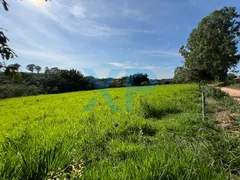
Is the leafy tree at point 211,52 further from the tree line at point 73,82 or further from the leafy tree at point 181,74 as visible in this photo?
the tree line at point 73,82

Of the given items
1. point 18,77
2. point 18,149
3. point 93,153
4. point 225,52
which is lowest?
point 93,153

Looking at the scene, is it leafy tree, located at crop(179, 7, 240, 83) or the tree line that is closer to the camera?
leafy tree, located at crop(179, 7, 240, 83)

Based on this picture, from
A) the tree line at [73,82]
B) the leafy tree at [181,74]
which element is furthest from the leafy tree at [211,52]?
the tree line at [73,82]

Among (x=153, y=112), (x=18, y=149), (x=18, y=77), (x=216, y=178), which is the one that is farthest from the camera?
(x=153, y=112)

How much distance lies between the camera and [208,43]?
724 cm

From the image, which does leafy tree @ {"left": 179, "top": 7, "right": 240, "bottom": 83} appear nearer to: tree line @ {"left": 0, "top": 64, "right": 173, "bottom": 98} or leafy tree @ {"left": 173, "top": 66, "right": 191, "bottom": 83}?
leafy tree @ {"left": 173, "top": 66, "right": 191, "bottom": 83}

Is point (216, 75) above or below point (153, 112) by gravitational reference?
above

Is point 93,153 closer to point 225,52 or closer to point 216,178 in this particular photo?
point 216,178

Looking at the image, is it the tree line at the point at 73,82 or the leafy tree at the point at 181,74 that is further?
the tree line at the point at 73,82

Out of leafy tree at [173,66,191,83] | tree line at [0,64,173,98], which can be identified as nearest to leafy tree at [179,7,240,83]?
leafy tree at [173,66,191,83]

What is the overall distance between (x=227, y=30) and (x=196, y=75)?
309 cm

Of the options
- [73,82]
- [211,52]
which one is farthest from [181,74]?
[73,82]

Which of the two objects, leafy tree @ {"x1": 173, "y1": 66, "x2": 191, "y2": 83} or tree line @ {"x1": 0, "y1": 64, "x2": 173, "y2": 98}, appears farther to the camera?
tree line @ {"x1": 0, "y1": 64, "x2": 173, "y2": 98}

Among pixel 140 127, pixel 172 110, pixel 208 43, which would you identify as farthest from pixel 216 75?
pixel 140 127
